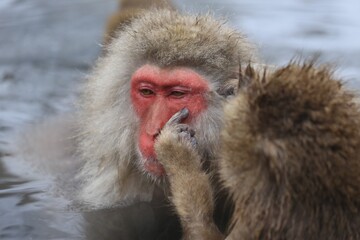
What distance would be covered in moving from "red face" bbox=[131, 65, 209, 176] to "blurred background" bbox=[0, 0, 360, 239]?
1.38 meters

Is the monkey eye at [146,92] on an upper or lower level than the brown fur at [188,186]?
upper

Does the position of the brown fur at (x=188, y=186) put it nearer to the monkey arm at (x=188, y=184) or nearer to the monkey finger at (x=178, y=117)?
the monkey arm at (x=188, y=184)

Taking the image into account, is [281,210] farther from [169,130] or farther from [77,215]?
[77,215]

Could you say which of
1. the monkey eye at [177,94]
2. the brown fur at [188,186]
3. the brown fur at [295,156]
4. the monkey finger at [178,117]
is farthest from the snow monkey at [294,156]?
the monkey eye at [177,94]

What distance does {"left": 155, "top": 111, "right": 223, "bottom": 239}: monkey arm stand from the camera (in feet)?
11.5

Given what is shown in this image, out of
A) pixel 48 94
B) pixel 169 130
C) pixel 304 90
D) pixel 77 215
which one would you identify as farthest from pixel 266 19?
pixel 304 90

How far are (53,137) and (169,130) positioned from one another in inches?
125

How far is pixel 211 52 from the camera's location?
414 cm

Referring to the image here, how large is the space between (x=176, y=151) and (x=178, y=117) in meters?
0.33

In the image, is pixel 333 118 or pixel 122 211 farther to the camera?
pixel 122 211

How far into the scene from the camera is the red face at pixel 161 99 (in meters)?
3.98

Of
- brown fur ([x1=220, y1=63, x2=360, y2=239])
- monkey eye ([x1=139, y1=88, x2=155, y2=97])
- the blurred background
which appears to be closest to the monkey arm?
monkey eye ([x1=139, y1=88, x2=155, y2=97])

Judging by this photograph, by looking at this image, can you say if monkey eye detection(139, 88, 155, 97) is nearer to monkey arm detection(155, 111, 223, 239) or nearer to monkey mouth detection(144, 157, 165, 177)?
monkey mouth detection(144, 157, 165, 177)

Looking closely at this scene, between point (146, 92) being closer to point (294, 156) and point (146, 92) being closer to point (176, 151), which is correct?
point (176, 151)
